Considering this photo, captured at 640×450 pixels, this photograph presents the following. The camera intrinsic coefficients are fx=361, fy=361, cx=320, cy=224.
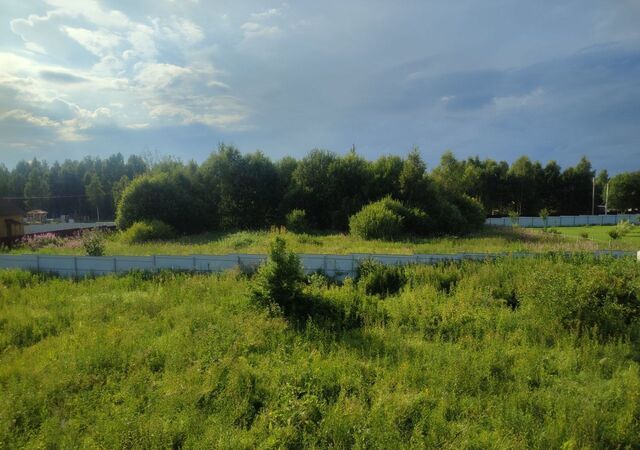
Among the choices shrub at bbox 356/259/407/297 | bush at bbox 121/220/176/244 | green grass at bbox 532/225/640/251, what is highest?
bush at bbox 121/220/176/244

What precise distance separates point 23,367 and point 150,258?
5298mm

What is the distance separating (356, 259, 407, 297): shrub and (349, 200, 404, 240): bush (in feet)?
22.6

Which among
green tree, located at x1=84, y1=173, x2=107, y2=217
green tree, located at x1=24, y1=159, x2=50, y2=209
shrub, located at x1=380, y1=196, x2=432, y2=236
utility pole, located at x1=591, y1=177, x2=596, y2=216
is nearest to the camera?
shrub, located at x1=380, y1=196, x2=432, y2=236

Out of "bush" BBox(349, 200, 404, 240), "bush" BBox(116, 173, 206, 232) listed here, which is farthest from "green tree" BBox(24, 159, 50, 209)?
"bush" BBox(349, 200, 404, 240)

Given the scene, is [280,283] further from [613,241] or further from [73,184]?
[73,184]

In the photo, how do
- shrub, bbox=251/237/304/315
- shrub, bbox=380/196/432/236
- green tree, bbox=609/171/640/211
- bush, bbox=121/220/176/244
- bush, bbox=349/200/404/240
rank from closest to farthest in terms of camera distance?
shrub, bbox=251/237/304/315 → bush, bbox=349/200/404/240 → shrub, bbox=380/196/432/236 → bush, bbox=121/220/176/244 → green tree, bbox=609/171/640/211

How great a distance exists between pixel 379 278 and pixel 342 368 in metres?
3.89

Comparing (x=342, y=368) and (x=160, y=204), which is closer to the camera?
(x=342, y=368)

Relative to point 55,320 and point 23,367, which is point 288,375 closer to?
point 23,367

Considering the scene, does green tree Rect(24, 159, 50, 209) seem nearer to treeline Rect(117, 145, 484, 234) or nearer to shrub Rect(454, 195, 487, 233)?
treeline Rect(117, 145, 484, 234)

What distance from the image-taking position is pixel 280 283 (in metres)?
6.72

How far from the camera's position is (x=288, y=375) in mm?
4684

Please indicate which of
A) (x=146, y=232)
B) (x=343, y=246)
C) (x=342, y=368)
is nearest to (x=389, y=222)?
(x=343, y=246)

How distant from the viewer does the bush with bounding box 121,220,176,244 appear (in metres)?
18.0
